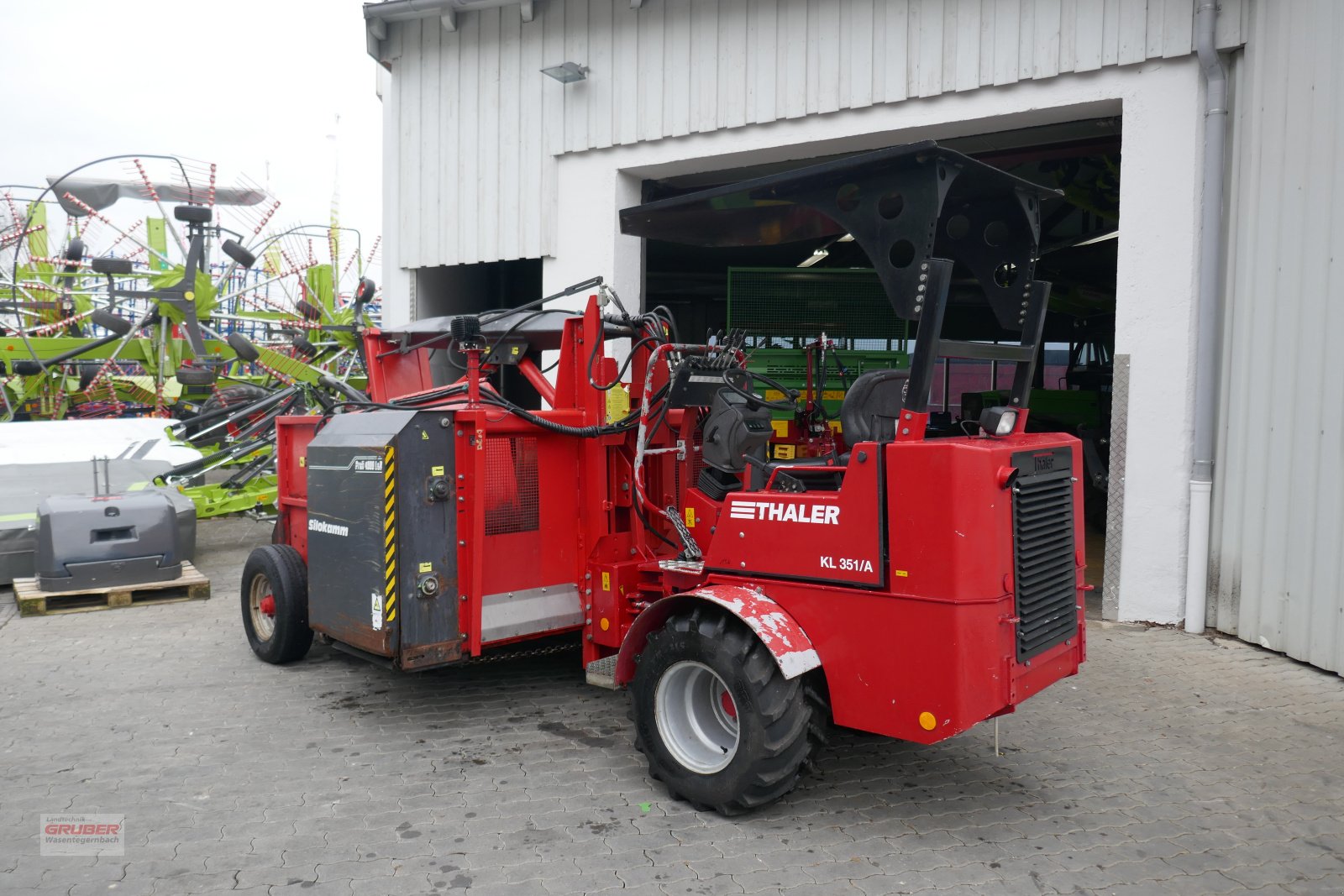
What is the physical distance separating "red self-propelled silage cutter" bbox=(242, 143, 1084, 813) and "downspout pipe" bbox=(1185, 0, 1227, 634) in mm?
3225

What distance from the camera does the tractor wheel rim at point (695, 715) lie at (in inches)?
169

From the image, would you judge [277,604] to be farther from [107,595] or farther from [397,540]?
[107,595]

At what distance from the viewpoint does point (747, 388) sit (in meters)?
5.23

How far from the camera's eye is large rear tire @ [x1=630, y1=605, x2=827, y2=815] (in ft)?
12.9

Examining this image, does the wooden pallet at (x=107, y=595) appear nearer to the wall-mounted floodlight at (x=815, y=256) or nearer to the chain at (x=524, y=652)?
the chain at (x=524, y=652)

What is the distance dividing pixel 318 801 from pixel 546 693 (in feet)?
5.75

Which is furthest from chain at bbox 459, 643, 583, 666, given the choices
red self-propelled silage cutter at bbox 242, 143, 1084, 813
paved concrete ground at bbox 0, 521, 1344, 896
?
paved concrete ground at bbox 0, 521, 1344, 896

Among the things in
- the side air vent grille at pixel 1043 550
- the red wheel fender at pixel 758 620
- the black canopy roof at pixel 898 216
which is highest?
the black canopy roof at pixel 898 216

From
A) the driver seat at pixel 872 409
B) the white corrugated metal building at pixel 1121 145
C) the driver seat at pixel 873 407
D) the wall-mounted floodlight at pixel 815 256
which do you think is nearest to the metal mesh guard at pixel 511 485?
the driver seat at pixel 872 409

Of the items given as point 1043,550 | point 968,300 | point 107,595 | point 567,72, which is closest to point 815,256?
point 968,300

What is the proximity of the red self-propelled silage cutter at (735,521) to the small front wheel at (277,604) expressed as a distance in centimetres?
2

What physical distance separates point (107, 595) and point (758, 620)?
20.9ft

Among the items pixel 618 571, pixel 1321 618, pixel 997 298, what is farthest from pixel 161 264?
pixel 1321 618

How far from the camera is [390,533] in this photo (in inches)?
193
